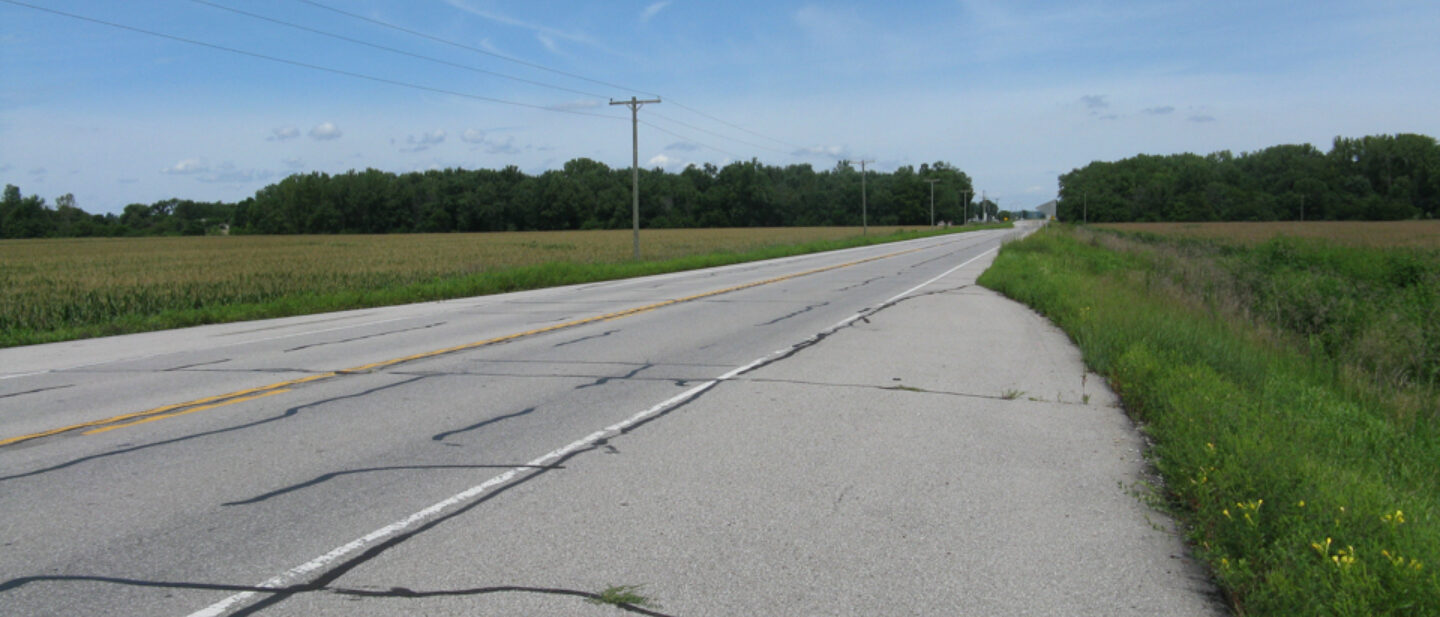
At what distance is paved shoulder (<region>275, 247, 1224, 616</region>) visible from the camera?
389 cm

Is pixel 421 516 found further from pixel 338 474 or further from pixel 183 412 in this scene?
pixel 183 412

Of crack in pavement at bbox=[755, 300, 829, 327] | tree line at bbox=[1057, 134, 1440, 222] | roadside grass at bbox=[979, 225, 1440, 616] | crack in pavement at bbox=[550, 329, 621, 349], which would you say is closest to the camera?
roadside grass at bbox=[979, 225, 1440, 616]

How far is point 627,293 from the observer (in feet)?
71.3

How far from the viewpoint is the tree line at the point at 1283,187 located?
339 feet

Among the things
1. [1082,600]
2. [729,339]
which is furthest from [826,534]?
[729,339]

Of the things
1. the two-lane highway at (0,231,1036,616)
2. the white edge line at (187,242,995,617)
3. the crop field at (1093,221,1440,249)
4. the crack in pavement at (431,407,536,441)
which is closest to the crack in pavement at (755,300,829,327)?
the two-lane highway at (0,231,1036,616)

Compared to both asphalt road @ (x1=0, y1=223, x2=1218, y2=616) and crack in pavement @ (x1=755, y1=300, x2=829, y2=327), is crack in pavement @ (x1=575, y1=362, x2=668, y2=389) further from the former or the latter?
crack in pavement @ (x1=755, y1=300, x2=829, y2=327)

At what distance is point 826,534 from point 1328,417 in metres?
5.01

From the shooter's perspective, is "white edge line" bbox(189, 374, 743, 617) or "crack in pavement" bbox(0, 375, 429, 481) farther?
"crack in pavement" bbox(0, 375, 429, 481)

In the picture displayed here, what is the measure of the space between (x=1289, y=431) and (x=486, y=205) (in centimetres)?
13386

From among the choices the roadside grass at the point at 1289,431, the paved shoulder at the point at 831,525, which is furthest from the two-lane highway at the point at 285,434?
the roadside grass at the point at 1289,431

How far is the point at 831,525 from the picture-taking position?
477cm

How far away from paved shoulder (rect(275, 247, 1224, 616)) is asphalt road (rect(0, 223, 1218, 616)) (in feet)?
0.07

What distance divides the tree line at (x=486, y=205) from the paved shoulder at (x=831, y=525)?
12971 centimetres
